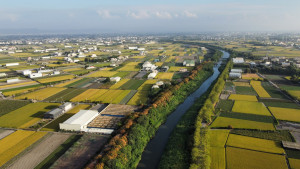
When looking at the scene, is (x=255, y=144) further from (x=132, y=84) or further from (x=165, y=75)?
(x=165, y=75)

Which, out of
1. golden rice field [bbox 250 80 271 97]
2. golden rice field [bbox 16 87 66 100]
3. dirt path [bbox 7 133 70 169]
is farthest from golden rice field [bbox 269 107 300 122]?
golden rice field [bbox 16 87 66 100]

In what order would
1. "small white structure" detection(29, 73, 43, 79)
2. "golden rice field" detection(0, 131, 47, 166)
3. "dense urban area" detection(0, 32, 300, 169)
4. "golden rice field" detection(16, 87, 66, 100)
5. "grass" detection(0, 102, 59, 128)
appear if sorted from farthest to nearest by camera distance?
1. "small white structure" detection(29, 73, 43, 79)
2. "golden rice field" detection(16, 87, 66, 100)
3. "grass" detection(0, 102, 59, 128)
4. "golden rice field" detection(0, 131, 47, 166)
5. "dense urban area" detection(0, 32, 300, 169)

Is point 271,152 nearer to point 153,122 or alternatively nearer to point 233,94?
point 153,122

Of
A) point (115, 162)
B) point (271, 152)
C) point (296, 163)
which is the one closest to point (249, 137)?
point (271, 152)

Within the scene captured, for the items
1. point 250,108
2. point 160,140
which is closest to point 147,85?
point 160,140

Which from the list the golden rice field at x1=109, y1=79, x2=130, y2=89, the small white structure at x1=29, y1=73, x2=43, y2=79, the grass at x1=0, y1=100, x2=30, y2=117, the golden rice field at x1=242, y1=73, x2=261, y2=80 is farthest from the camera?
the small white structure at x1=29, y1=73, x2=43, y2=79

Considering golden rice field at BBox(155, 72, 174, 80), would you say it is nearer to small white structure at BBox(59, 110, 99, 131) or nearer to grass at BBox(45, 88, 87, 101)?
grass at BBox(45, 88, 87, 101)
